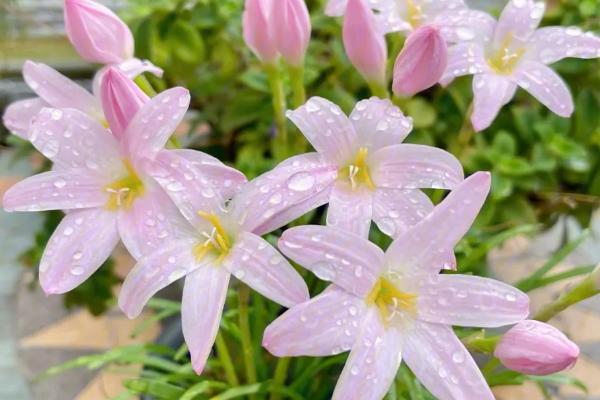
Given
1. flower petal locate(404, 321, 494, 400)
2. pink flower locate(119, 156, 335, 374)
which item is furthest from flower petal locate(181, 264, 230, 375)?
flower petal locate(404, 321, 494, 400)

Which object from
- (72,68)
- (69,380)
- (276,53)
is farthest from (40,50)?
(276,53)

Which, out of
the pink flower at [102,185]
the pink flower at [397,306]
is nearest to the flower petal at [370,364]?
the pink flower at [397,306]

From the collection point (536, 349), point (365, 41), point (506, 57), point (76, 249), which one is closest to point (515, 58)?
point (506, 57)

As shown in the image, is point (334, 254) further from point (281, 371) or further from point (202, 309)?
point (281, 371)

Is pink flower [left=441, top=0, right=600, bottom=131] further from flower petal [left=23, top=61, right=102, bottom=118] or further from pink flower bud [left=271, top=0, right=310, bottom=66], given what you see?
flower petal [left=23, top=61, right=102, bottom=118]

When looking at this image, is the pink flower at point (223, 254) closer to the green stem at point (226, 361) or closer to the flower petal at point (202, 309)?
the flower petal at point (202, 309)

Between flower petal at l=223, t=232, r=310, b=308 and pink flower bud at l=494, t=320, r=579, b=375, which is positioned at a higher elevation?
flower petal at l=223, t=232, r=310, b=308
